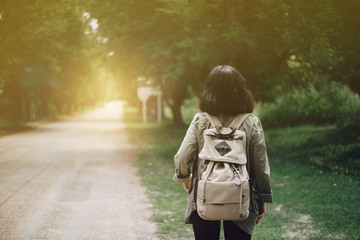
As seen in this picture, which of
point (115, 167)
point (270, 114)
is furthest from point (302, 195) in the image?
point (270, 114)

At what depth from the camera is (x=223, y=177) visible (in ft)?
8.34

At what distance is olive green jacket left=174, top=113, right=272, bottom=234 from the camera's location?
8.88 ft

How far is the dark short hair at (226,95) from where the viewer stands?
8.95 ft

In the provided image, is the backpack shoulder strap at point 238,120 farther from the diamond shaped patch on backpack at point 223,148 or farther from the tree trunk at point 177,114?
the tree trunk at point 177,114

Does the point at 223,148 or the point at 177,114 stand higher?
the point at 223,148

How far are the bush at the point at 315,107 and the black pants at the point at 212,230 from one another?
11.7m

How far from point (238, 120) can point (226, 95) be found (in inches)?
7.8

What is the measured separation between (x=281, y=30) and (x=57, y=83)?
88.0 ft

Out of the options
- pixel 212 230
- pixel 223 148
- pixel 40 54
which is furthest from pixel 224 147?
pixel 40 54

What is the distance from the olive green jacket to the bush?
11.6m

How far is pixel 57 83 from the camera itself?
1318 inches

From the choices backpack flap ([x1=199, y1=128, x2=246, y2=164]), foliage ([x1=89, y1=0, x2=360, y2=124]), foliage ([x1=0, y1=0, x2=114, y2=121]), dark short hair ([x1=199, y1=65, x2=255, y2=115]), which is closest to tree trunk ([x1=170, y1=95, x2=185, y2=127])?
foliage ([x1=0, y1=0, x2=114, y2=121])


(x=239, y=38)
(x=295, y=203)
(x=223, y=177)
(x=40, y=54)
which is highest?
(x=40, y=54)

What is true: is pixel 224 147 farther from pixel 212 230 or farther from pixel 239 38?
pixel 239 38
